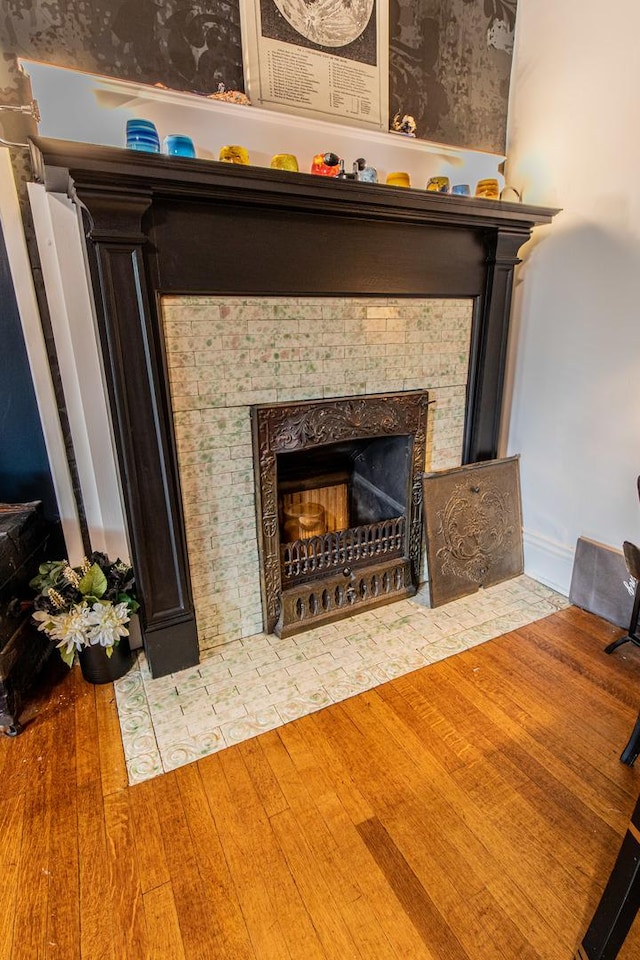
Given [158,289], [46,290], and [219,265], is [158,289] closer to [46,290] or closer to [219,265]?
[219,265]

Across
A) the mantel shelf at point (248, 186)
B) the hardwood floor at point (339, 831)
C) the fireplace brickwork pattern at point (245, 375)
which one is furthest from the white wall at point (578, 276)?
the hardwood floor at point (339, 831)

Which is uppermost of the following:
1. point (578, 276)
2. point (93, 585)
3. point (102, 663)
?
point (578, 276)

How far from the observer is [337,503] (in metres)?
2.46

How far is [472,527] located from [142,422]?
5.21ft

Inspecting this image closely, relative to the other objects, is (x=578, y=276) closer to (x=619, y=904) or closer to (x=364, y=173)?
(x=364, y=173)

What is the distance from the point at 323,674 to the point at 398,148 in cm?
218

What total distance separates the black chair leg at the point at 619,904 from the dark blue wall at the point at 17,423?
1976 millimetres

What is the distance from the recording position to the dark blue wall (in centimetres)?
163

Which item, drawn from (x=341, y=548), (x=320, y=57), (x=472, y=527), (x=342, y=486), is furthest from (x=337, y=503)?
(x=320, y=57)

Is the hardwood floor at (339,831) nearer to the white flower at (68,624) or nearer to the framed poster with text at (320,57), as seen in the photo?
the white flower at (68,624)

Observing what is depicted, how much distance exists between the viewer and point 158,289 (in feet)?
5.07

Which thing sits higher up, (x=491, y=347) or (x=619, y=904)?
(x=491, y=347)

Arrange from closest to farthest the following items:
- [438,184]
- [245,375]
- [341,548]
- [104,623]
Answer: [104,623] < [245,375] < [438,184] < [341,548]

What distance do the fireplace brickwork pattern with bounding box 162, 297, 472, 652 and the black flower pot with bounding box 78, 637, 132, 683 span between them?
0.31m
